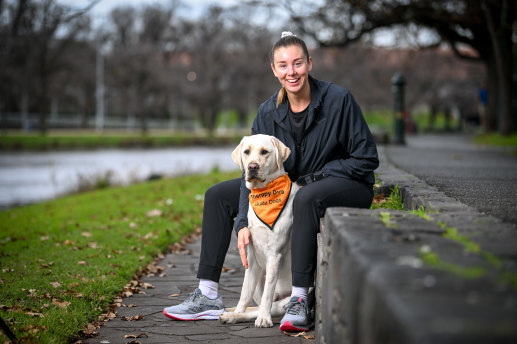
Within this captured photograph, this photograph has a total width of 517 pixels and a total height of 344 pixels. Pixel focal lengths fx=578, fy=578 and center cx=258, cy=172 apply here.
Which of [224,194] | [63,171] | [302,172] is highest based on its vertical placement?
[302,172]

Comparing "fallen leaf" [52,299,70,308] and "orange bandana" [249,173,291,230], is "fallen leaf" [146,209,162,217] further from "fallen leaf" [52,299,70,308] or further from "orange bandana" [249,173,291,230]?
"orange bandana" [249,173,291,230]

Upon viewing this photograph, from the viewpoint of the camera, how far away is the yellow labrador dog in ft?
14.0

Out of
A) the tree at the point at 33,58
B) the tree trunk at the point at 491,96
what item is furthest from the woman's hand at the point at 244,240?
the tree at the point at 33,58

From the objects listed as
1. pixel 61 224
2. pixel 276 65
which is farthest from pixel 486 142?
pixel 276 65

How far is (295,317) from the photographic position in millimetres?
4141

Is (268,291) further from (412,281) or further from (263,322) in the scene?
(412,281)

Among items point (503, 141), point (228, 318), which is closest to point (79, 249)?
point (228, 318)

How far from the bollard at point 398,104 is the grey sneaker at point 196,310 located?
47.3 ft

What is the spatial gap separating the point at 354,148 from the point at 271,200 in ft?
2.46

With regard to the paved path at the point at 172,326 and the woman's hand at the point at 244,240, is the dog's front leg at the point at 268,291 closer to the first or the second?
the paved path at the point at 172,326

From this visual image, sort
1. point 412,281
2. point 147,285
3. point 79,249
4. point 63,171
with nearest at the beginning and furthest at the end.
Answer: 1. point 412,281
2. point 147,285
3. point 79,249
4. point 63,171

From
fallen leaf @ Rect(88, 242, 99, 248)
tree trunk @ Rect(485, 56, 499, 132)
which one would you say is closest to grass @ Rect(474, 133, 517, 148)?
tree trunk @ Rect(485, 56, 499, 132)

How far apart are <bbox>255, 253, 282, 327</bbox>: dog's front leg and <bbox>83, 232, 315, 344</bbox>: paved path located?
65 millimetres

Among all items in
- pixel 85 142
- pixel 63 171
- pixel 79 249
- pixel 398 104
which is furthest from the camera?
pixel 85 142
